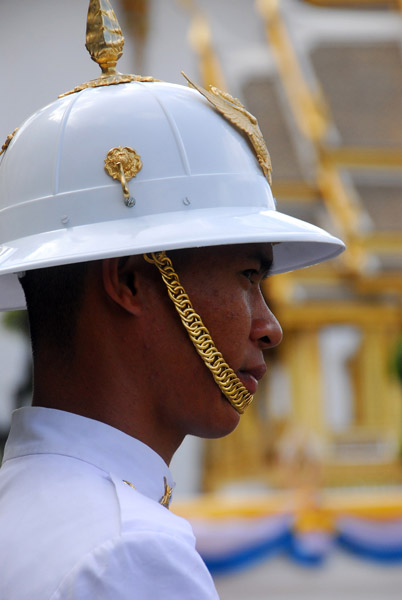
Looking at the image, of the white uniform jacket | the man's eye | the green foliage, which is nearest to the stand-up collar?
the white uniform jacket

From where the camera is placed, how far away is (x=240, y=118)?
163 cm

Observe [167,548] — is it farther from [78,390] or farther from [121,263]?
[121,263]

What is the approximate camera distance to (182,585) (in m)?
1.18

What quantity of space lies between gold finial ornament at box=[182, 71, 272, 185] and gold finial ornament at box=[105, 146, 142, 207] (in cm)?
18

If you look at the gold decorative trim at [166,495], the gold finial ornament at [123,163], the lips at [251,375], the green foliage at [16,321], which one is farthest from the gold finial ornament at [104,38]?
the green foliage at [16,321]

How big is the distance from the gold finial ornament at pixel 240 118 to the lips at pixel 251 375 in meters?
0.29

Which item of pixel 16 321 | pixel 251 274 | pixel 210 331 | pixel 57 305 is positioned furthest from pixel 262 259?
pixel 16 321

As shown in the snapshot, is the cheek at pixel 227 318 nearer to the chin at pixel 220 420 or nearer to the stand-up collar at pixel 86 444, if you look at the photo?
the chin at pixel 220 420

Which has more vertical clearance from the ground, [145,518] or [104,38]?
[104,38]

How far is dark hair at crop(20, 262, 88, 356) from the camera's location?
4.83 ft

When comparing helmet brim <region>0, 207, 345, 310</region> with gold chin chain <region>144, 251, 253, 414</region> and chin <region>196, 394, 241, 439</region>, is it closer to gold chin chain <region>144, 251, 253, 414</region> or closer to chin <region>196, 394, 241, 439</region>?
gold chin chain <region>144, 251, 253, 414</region>

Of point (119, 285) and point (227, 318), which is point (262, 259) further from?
point (119, 285)

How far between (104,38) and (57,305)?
18.6 inches

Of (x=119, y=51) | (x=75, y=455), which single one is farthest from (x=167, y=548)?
(x=119, y=51)
